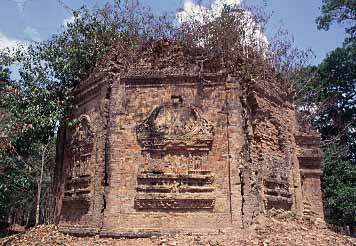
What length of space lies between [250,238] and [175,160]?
2.47 m

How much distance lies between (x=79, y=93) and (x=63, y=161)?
212cm

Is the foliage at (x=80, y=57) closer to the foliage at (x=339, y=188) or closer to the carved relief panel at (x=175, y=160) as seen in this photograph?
the carved relief panel at (x=175, y=160)

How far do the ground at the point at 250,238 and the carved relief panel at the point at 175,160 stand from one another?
79 cm

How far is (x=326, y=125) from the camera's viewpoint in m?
22.1

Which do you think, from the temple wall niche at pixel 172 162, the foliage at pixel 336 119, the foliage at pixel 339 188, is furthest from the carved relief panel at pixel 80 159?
the foliage at pixel 339 188

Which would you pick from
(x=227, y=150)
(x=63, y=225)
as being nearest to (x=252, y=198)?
(x=227, y=150)

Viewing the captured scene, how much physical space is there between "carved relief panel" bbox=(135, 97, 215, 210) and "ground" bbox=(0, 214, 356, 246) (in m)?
0.79

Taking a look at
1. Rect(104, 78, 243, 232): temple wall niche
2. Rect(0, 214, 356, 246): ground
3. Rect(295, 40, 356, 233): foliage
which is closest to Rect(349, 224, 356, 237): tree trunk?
Rect(295, 40, 356, 233): foliage

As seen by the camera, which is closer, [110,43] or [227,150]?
[227,150]

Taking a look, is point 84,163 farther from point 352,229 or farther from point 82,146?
point 352,229

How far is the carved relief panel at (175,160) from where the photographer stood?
359 inches

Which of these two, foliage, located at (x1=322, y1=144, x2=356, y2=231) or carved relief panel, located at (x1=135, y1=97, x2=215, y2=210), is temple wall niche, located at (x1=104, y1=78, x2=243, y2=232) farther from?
foliage, located at (x1=322, y1=144, x2=356, y2=231)

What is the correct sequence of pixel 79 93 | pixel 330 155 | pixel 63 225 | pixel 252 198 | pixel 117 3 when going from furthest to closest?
pixel 330 155 → pixel 117 3 → pixel 79 93 → pixel 63 225 → pixel 252 198

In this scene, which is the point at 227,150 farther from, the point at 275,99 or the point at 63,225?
the point at 63,225
